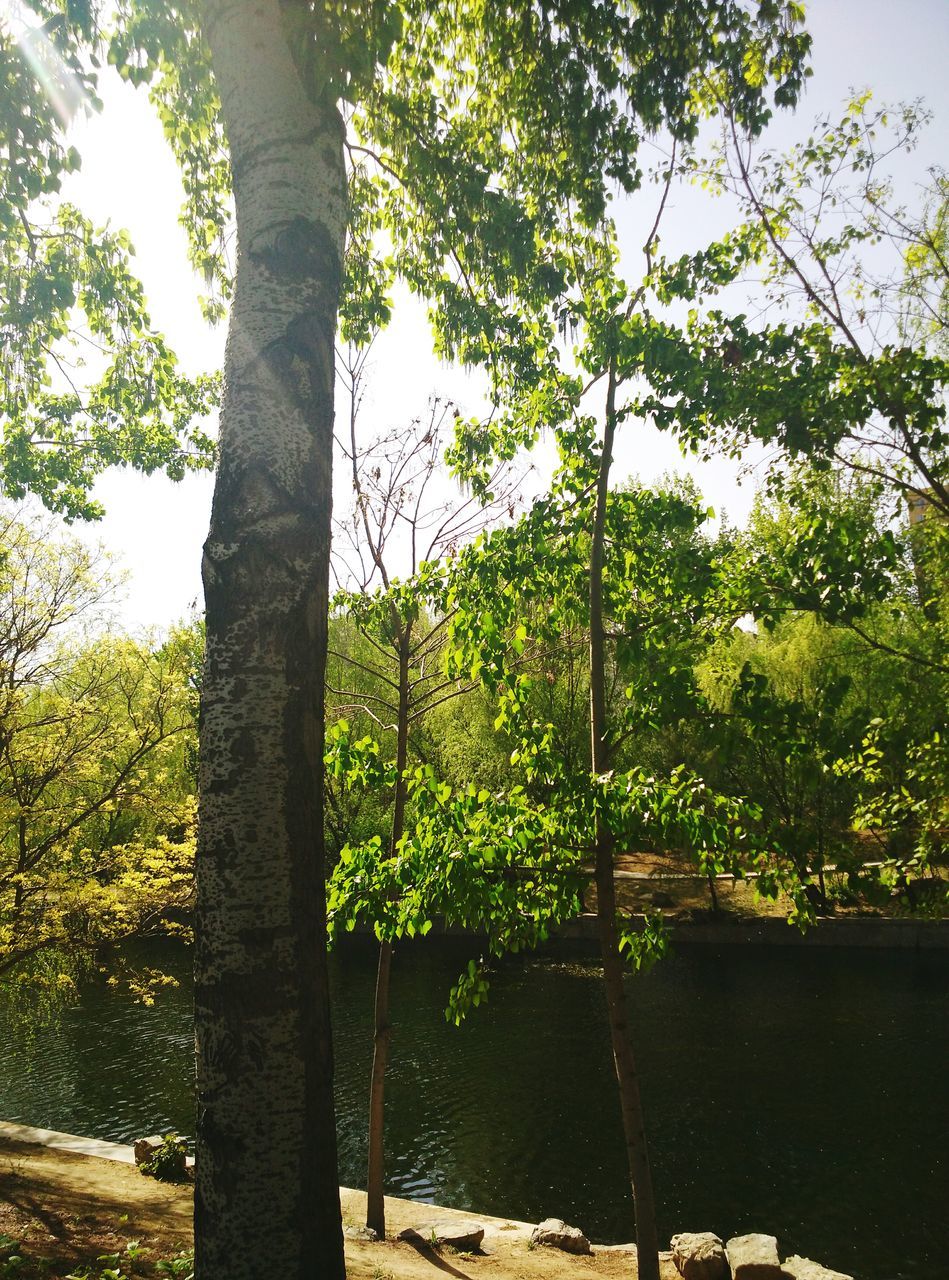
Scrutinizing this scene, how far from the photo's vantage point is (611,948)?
430cm

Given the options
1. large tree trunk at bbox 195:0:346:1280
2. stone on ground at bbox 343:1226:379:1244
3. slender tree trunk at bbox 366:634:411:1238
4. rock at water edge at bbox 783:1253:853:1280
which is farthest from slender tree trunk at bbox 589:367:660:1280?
stone on ground at bbox 343:1226:379:1244

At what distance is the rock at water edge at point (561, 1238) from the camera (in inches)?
275

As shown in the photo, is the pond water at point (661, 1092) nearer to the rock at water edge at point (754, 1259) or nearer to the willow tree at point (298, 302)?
the rock at water edge at point (754, 1259)

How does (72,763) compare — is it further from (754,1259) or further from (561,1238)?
(754,1259)

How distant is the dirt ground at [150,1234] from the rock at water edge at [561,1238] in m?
0.11

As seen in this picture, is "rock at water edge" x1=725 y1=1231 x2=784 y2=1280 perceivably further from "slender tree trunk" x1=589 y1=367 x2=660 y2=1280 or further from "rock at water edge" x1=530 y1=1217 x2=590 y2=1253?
"slender tree trunk" x1=589 y1=367 x2=660 y2=1280

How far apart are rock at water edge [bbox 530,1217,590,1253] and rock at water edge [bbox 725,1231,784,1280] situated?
119 cm

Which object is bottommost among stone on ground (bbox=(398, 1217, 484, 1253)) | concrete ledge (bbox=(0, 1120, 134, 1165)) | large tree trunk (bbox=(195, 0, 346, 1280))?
concrete ledge (bbox=(0, 1120, 134, 1165))

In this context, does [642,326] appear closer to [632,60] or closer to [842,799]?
[632,60]

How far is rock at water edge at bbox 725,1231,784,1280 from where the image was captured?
6.14m

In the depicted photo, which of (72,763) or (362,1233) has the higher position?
(72,763)

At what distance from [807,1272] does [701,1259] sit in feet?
2.46

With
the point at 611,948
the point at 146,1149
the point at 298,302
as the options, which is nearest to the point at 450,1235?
the point at 146,1149

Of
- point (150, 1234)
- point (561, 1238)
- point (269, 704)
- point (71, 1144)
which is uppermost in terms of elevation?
point (269, 704)
